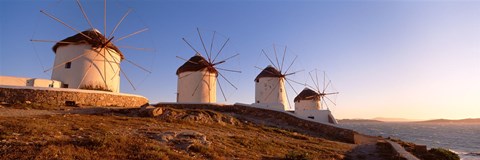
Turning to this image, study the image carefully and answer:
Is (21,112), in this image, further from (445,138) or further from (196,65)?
(445,138)

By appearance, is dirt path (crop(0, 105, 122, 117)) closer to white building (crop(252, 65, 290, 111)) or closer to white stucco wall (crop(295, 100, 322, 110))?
white building (crop(252, 65, 290, 111))

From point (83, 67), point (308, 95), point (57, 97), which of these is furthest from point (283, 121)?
point (308, 95)

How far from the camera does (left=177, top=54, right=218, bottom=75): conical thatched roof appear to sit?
27.4 meters

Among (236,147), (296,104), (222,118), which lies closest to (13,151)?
(236,147)

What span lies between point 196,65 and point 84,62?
9693 millimetres

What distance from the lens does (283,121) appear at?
875 inches

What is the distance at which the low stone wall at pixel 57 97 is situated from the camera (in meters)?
15.6

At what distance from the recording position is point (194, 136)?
992cm

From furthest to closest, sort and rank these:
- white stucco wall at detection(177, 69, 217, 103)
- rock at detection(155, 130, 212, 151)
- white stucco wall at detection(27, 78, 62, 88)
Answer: white stucco wall at detection(177, 69, 217, 103), white stucco wall at detection(27, 78, 62, 88), rock at detection(155, 130, 212, 151)

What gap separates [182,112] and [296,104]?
80.4 feet

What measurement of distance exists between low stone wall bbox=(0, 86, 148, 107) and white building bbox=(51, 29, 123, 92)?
7.46ft

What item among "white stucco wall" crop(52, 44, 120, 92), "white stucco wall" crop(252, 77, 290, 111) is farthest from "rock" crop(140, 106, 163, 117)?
"white stucco wall" crop(252, 77, 290, 111)

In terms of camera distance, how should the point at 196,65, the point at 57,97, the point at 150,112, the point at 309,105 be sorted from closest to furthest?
the point at 150,112 → the point at 57,97 → the point at 196,65 → the point at 309,105

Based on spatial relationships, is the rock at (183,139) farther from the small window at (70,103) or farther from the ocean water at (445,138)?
the ocean water at (445,138)
